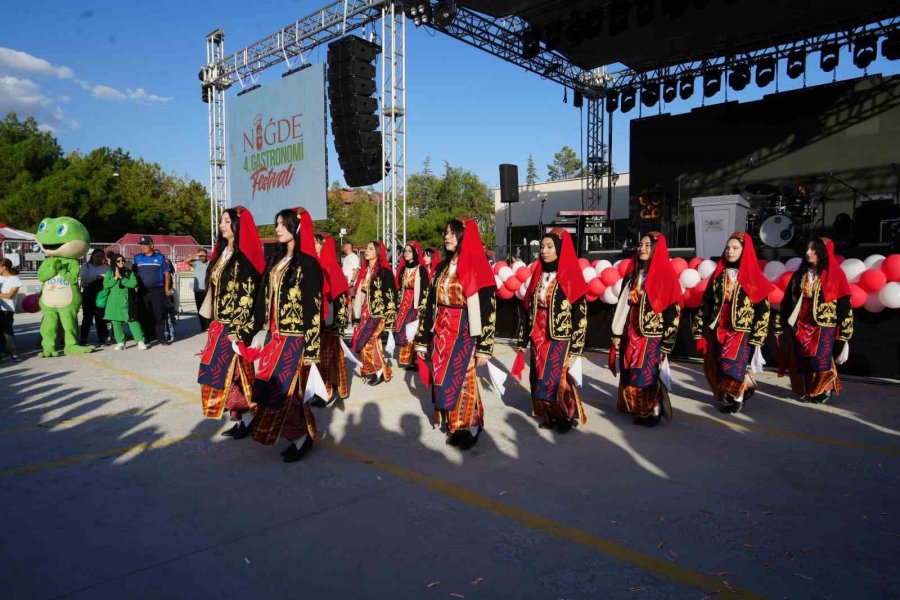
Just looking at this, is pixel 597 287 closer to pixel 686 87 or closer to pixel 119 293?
pixel 119 293

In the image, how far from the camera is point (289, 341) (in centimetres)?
395

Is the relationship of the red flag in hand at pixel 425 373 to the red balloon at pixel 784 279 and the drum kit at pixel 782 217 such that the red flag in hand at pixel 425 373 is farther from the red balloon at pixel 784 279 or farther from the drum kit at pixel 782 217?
the drum kit at pixel 782 217

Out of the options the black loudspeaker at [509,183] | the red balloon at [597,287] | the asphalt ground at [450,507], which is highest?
the black loudspeaker at [509,183]

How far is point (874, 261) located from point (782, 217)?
5134 millimetres

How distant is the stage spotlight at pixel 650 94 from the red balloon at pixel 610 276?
1192cm

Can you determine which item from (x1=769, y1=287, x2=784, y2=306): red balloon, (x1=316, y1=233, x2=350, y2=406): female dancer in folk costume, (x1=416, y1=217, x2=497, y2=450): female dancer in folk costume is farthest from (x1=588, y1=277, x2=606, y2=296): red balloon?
(x1=416, y1=217, x2=497, y2=450): female dancer in folk costume

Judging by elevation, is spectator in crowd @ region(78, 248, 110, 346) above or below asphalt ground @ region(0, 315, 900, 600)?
above

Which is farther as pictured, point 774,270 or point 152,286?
point 152,286

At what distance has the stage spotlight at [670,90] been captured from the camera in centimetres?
1756

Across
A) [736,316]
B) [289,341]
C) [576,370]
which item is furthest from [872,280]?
[289,341]

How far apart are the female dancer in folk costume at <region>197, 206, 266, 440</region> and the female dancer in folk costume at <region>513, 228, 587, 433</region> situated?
213 centimetres

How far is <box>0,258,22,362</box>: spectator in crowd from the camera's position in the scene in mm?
7699

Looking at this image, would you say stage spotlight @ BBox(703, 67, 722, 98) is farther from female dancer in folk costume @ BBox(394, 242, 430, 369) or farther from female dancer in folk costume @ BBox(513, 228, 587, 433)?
female dancer in folk costume @ BBox(513, 228, 587, 433)

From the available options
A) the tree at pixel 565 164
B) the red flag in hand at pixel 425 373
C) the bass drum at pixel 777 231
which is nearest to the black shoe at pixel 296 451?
the red flag in hand at pixel 425 373
